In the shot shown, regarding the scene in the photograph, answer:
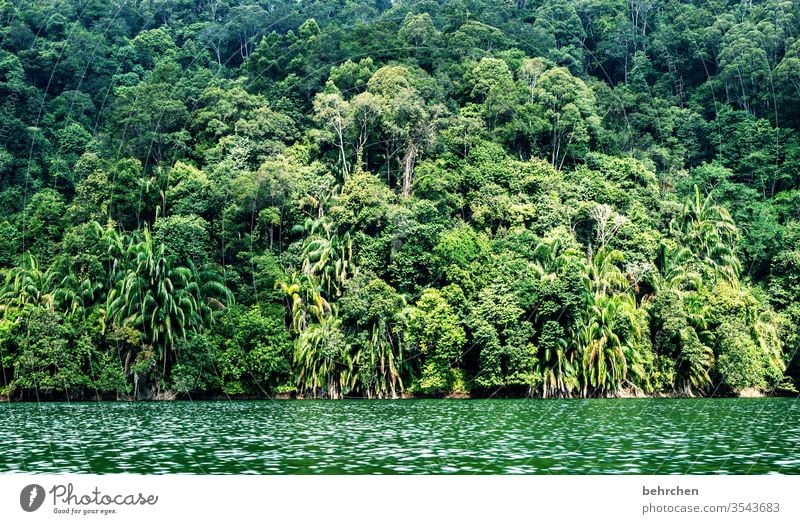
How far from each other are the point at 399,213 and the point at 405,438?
88.9ft

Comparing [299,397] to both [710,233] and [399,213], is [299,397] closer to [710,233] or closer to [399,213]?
[399,213]

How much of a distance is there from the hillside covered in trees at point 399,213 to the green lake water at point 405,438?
675 cm

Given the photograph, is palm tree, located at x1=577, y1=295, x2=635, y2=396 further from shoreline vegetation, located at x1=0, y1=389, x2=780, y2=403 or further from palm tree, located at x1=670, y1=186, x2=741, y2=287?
palm tree, located at x1=670, y1=186, x2=741, y2=287

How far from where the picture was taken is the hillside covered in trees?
4928cm

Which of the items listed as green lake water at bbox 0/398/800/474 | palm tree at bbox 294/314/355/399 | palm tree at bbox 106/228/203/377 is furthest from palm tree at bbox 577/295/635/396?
palm tree at bbox 106/228/203/377

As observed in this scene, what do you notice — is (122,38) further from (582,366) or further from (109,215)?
(582,366)

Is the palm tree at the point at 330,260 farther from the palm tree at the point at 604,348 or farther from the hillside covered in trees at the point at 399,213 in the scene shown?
the palm tree at the point at 604,348

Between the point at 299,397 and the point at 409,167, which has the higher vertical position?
the point at 409,167

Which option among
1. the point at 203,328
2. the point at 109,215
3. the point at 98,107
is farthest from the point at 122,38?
the point at 203,328

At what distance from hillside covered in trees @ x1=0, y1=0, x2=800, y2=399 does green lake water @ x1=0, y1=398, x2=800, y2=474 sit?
675 cm

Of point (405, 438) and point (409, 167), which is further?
point (409, 167)

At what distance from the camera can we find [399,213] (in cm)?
5397

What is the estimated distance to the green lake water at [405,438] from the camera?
22.3 metres

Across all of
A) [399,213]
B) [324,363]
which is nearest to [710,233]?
[399,213]
